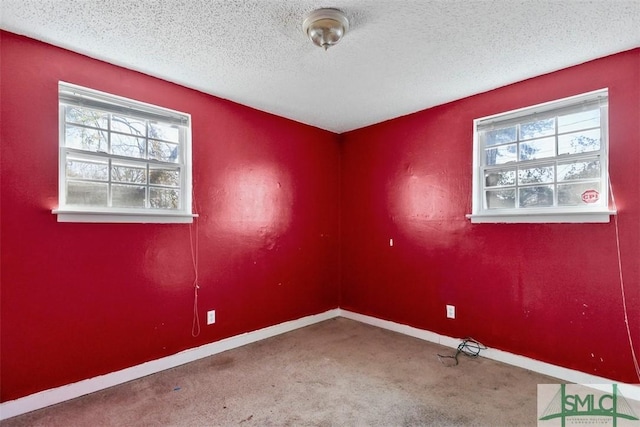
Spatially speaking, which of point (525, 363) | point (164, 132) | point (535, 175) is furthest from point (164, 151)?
point (525, 363)

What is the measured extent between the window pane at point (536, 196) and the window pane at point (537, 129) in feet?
1.43

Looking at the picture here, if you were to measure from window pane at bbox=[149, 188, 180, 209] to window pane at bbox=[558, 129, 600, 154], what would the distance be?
125 inches

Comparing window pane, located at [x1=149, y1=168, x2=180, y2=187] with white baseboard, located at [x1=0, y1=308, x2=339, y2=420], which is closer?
white baseboard, located at [x1=0, y1=308, x2=339, y2=420]

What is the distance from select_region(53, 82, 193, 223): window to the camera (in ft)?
7.41

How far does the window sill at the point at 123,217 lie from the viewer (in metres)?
2.16

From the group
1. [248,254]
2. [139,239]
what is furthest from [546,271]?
[139,239]

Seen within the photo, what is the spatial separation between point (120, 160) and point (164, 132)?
0.45 m

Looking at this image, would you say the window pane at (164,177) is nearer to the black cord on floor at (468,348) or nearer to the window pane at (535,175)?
the black cord on floor at (468,348)

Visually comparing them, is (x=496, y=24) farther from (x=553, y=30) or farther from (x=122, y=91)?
(x=122, y=91)

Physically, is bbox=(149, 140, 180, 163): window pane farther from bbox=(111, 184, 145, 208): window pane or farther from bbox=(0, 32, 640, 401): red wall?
bbox=(111, 184, 145, 208): window pane

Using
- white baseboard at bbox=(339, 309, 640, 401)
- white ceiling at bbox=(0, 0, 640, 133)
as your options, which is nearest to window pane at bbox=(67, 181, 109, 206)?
white ceiling at bbox=(0, 0, 640, 133)

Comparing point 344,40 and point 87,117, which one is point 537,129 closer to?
point 344,40

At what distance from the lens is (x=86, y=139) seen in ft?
7.67

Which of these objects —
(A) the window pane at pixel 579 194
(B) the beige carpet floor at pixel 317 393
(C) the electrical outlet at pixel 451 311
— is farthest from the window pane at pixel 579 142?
(B) the beige carpet floor at pixel 317 393
